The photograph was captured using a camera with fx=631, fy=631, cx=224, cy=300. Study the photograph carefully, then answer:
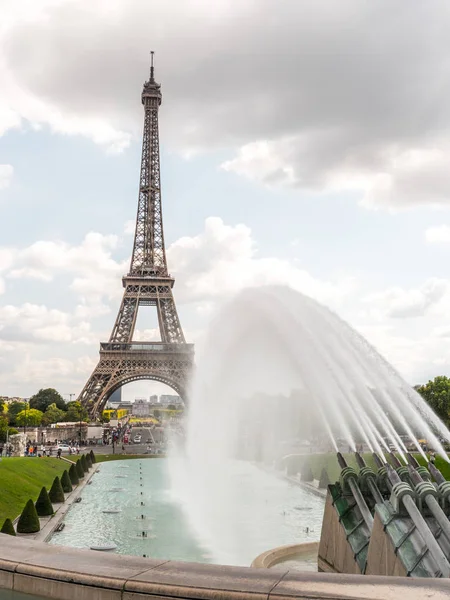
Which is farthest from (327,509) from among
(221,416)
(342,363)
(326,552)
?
(221,416)

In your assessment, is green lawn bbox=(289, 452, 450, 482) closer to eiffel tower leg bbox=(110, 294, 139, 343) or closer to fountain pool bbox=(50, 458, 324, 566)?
fountain pool bbox=(50, 458, 324, 566)

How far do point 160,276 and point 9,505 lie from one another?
77431 millimetres

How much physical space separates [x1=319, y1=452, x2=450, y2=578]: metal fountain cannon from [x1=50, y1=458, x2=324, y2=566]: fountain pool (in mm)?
5154

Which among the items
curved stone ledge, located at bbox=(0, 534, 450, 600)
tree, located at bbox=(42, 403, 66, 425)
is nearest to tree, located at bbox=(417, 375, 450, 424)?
tree, located at bbox=(42, 403, 66, 425)

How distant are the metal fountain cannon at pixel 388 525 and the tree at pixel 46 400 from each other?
123 metres

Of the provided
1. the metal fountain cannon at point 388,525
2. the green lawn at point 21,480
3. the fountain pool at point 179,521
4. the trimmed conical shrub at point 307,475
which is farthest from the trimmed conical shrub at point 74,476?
the metal fountain cannon at point 388,525

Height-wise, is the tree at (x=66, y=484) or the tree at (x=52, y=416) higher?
the tree at (x=52, y=416)

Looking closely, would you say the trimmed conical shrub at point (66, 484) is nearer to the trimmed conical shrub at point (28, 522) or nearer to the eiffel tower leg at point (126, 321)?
the trimmed conical shrub at point (28, 522)

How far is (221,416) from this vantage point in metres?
46.6

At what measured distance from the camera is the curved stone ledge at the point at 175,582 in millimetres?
6250

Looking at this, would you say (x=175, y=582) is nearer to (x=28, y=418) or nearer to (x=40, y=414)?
(x=28, y=418)

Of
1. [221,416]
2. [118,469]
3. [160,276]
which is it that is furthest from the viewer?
[160,276]

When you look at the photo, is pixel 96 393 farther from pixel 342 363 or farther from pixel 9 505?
pixel 342 363

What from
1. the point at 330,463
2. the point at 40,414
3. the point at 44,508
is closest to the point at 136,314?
the point at 40,414
